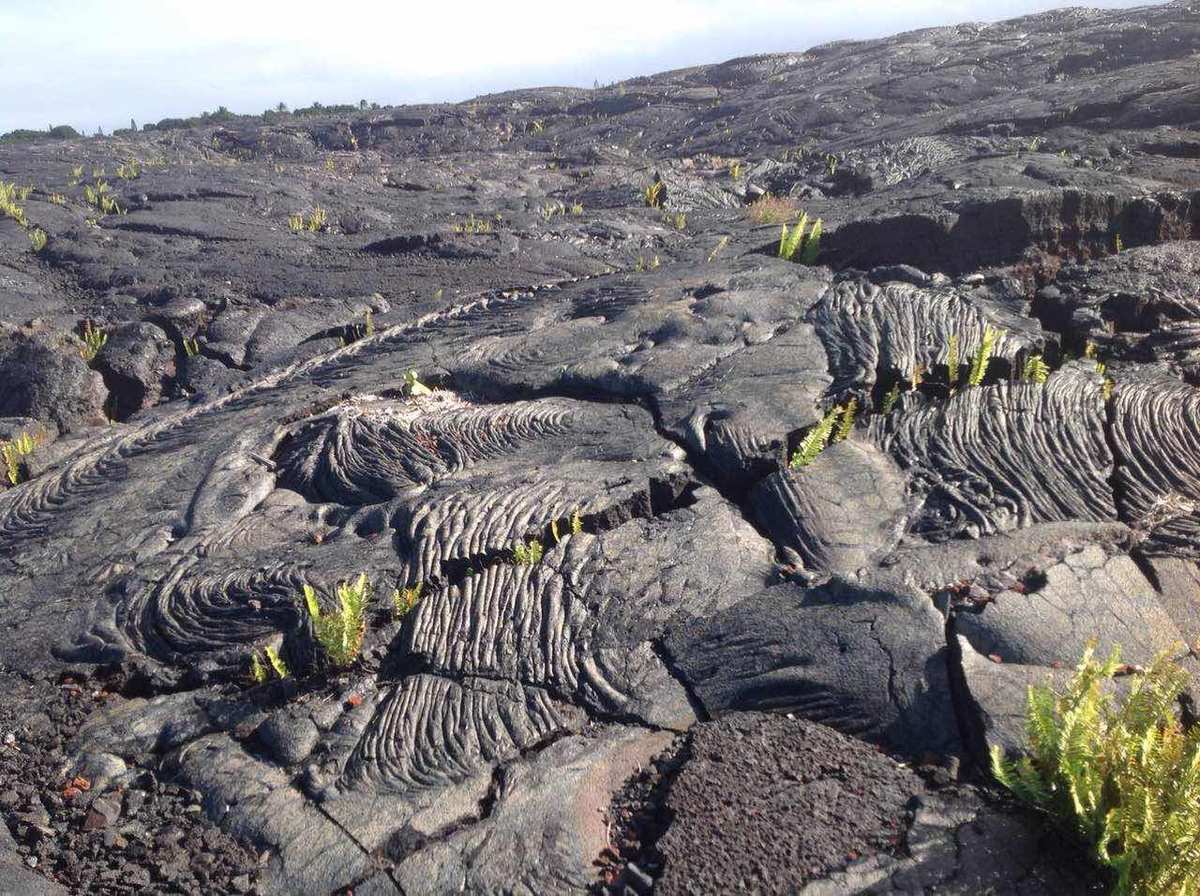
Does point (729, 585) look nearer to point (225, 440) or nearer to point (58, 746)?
point (58, 746)

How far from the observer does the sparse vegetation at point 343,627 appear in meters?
5.15

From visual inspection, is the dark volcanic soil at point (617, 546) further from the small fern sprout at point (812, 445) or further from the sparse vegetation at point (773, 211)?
the sparse vegetation at point (773, 211)

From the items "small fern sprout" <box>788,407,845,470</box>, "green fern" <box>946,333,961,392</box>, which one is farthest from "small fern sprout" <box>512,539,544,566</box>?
"green fern" <box>946,333,961,392</box>

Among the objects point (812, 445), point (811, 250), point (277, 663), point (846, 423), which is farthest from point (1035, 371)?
point (277, 663)

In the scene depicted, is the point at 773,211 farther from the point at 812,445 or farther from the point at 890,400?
the point at 812,445

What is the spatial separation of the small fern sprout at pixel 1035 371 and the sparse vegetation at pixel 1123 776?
11.2 ft

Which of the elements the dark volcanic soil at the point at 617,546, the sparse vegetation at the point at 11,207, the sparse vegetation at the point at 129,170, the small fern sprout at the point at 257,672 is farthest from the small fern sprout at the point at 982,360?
the sparse vegetation at the point at 129,170

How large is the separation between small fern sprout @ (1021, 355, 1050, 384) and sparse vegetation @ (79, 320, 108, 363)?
34.4ft

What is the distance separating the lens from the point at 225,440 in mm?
8047

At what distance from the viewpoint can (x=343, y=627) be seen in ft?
16.9

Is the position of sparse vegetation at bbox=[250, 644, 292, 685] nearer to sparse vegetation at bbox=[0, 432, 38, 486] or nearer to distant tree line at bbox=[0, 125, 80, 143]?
sparse vegetation at bbox=[0, 432, 38, 486]

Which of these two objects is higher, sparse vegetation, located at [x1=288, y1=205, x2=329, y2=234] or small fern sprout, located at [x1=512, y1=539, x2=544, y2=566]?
sparse vegetation, located at [x1=288, y1=205, x2=329, y2=234]

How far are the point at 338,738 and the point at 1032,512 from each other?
175 inches

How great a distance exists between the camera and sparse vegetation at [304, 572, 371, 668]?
16.9ft
